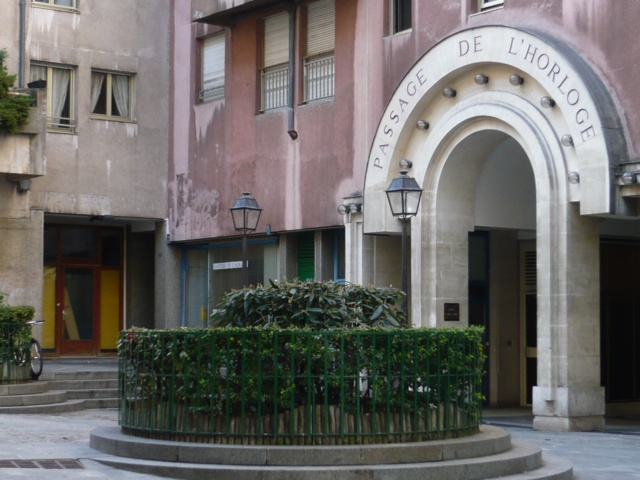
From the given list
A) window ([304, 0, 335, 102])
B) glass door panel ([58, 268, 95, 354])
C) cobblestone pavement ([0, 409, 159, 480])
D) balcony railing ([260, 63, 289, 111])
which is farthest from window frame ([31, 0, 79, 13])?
cobblestone pavement ([0, 409, 159, 480])

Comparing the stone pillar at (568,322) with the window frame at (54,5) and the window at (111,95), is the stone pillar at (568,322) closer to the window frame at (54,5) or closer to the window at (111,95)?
the window at (111,95)

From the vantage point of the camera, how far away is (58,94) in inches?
1074

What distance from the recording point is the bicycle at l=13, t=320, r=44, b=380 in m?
19.4

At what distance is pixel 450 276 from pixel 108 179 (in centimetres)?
1031

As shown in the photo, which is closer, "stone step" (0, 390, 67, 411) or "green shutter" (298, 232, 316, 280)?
"stone step" (0, 390, 67, 411)

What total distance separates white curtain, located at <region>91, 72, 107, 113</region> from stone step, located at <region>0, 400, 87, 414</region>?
389 inches

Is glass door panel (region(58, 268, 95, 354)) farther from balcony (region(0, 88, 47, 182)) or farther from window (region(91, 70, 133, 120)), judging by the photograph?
balcony (region(0, 88, 47, 182))

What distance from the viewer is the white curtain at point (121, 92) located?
28.1 metres

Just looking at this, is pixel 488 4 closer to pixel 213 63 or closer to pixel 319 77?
pixel 319 77

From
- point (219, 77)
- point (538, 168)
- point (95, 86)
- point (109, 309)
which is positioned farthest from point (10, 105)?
point (538, 168)

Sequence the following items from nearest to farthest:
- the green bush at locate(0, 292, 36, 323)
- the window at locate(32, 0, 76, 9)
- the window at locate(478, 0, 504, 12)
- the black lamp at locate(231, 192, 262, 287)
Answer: the green bush at locate(0, 292, 36, 323) → the window at locate(478, 0, 504, 12) → the black lamp at locate(231, 192, 262, 287) → the window at locate(32, 0, 76, 9)

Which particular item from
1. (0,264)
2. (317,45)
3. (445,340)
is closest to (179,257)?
(0,264)

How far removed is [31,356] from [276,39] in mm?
9083

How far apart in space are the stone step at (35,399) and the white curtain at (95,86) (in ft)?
31.9
